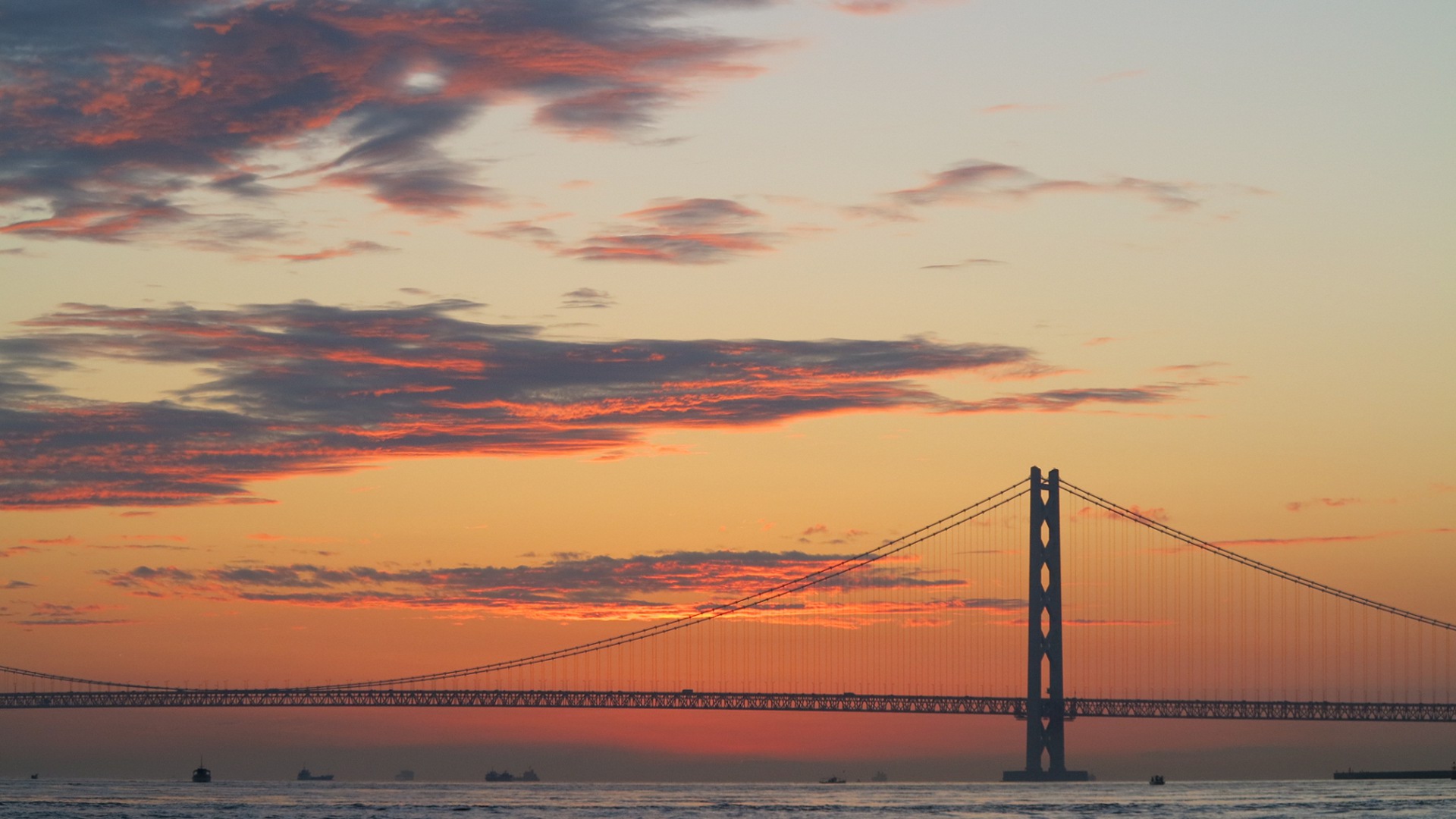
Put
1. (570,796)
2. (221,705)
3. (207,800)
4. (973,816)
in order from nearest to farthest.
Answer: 1. (973,816)
2. (207,800)
3. (221,705)
4. (570,796)

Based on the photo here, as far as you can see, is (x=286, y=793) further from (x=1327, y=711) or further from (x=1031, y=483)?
(x=1327, y=711)

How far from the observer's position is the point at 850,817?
100812 mm

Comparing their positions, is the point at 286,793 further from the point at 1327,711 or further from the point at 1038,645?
the point at 1327,711

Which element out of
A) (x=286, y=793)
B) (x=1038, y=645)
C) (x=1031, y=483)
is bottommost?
(x=286, y=793)

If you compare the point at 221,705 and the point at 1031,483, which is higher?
the point at 1031,483

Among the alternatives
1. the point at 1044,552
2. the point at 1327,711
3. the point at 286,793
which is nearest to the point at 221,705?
the point at 286,793

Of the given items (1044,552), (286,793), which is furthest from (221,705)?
(1044,552)

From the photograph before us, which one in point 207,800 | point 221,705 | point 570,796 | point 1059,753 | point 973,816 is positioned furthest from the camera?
point 570,796

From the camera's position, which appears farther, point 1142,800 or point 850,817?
point 1142,800

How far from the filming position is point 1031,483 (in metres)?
132

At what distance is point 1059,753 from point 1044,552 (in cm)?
1394

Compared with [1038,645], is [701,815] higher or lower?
lower

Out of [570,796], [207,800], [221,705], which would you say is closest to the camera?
[207,800]

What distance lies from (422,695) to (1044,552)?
46.9m
